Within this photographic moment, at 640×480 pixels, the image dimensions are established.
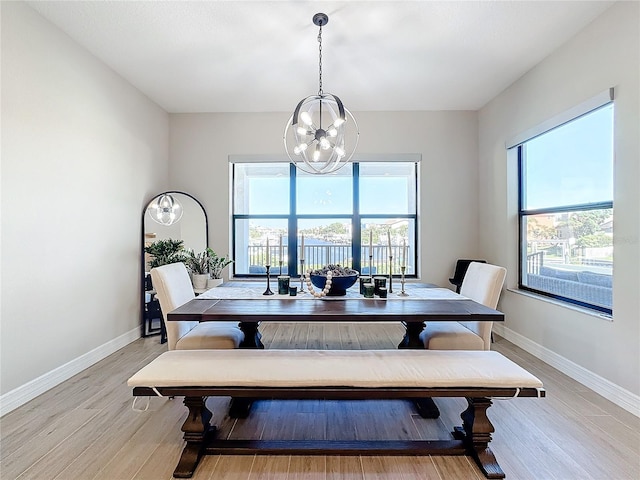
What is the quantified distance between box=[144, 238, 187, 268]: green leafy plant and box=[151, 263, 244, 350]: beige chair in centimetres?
152

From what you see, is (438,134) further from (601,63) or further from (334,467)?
(334,467)

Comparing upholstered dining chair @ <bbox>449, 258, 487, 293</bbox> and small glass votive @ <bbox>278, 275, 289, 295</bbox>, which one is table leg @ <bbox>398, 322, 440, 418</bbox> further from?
upholstered dining chair @ <bbox>449, 258, 487, 293</bbox>

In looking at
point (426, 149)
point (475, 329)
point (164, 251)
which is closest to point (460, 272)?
point (426, 149)

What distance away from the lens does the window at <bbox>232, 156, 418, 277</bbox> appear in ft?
14.8

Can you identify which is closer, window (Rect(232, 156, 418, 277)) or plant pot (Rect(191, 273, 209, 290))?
plant pot (Rect(191, 273, 209, 290))

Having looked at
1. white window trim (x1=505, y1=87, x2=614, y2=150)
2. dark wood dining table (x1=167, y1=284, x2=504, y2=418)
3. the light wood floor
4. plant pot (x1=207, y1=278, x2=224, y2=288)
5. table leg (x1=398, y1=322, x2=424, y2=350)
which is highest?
white window trim (x1=505, y1=87, x2=614, y2=150)

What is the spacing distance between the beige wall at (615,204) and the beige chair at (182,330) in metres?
2.75

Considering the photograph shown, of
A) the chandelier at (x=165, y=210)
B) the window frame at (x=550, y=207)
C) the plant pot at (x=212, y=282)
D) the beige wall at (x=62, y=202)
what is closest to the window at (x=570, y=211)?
the window frame at (x=550, y=207)

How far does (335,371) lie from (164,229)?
3222 mm

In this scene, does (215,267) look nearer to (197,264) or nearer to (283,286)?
(197,264)

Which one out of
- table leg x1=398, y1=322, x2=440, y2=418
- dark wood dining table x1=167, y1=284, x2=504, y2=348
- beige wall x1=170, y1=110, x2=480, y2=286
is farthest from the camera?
beige wall x1=170, y1=110, x2=480, y2=286

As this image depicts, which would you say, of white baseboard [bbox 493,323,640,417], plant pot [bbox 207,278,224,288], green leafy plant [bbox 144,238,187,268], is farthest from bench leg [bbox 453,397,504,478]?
green leafy plant [bbox 144,238,187,268]

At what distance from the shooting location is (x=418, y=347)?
2.34 metres

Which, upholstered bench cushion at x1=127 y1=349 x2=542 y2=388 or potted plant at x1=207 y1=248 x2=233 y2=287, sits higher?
potted plant at x1=207 y1=248 x2=233 y2=287
